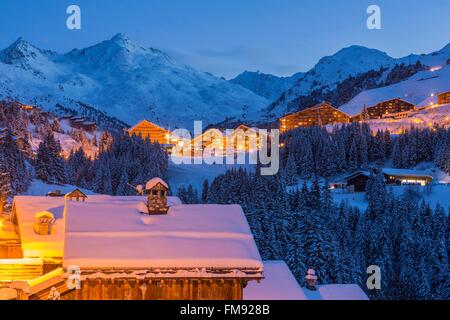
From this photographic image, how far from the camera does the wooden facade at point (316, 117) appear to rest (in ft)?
431

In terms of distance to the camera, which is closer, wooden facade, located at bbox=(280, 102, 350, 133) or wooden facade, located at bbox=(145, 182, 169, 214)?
wooden facade, located at bbox=(145, 182, 169, 214)

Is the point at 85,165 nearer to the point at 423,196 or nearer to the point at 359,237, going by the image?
the point at 359,237

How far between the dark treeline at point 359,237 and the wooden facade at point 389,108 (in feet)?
230

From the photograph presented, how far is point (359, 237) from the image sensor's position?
194 ft

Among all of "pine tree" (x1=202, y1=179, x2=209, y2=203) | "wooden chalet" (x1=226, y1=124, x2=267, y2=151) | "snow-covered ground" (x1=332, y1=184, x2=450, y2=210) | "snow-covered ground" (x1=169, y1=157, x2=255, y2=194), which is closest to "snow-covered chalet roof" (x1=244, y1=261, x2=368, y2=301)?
"snow-covered ground" (x1=332, y1=184, x2=450, y2=210)

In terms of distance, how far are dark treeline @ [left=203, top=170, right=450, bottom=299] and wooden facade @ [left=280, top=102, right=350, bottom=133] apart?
6048 cm

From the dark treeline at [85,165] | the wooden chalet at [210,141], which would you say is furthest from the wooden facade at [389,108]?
the dark treeline at [85,165]

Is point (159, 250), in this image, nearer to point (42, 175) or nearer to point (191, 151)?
point (42, 175)

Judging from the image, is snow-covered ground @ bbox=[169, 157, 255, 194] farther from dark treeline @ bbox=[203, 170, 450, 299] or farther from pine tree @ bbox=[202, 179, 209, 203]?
dark treeline @ bbox=[203, 170, 450, 299]

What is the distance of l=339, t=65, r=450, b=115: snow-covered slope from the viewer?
148625 mm

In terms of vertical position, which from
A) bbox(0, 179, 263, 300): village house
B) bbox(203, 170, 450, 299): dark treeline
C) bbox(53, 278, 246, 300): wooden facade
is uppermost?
bbox(0, 179, 263, 300): village house

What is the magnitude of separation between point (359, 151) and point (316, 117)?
3721 cm

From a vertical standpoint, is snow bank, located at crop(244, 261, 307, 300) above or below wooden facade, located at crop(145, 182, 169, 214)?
below
